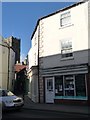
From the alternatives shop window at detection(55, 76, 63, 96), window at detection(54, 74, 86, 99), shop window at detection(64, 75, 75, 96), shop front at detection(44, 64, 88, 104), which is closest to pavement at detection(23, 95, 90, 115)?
shop front at detection(44, 64, 88, 104)

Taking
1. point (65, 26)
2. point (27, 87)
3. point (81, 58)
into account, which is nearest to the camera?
point (81, 58)

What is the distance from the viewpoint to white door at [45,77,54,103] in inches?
904

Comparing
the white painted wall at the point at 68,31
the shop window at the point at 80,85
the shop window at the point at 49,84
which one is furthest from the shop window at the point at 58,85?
the white painted wall at the point at 68,31

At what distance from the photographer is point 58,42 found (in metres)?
23.1

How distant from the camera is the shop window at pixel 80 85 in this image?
20688 mm

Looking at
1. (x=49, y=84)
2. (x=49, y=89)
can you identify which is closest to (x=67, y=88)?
(x=49, y=89)

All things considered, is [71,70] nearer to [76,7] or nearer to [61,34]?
[61,34]

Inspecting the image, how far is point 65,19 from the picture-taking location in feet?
75.6

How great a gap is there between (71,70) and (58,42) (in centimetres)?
309

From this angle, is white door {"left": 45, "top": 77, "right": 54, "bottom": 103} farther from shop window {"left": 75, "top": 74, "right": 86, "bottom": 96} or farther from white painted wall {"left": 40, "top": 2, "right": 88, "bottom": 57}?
shop window {"left": 75, "top": 74, "right": 86, "bottom": 96}

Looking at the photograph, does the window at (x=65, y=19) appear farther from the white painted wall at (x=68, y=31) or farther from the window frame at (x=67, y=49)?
the window frame at (x=67, y=49)

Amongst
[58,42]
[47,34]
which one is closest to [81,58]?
[58,42]

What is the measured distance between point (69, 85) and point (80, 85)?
3.87 ft

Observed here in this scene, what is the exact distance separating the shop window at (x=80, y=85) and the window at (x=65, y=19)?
484 cm
